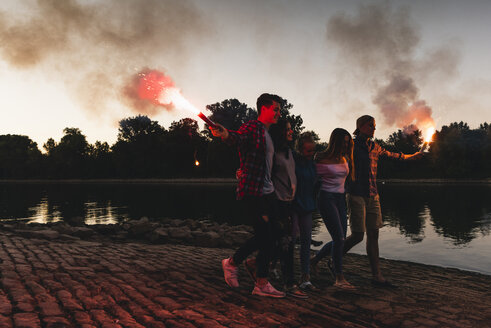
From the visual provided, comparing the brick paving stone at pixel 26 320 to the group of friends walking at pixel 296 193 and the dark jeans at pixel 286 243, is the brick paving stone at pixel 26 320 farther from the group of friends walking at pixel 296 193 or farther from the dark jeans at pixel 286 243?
the dark jeans at pixel 286 243

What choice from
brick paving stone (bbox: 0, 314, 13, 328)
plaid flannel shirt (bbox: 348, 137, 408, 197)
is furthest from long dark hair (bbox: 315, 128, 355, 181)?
brick paving stone (bbox: 0, 314, 13, 328)

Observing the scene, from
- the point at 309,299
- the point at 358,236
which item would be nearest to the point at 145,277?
the point at 309,299

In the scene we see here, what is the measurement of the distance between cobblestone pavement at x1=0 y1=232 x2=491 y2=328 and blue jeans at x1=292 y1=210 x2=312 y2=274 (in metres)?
0.50

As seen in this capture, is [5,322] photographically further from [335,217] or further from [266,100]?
[335,217]

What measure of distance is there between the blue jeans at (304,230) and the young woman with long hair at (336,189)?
0.90 feet

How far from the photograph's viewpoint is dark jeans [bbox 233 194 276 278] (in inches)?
175

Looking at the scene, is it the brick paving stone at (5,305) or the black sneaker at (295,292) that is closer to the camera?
the brick paving stone at (5,305)

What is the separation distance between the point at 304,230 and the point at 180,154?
95033 mm

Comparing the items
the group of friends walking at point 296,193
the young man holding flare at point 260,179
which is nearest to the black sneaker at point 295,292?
the group of friends walking at point 296,193

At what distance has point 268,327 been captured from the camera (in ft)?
12.3

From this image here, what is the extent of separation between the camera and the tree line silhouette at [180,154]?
8069 centimetres

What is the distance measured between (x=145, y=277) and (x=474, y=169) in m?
92.7

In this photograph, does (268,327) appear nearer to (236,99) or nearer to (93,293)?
(93,293)

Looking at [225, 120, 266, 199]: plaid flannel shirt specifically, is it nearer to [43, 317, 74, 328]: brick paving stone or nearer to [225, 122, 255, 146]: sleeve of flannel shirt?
[225, 122, 255, 146]: sleeve of flannel shirt
